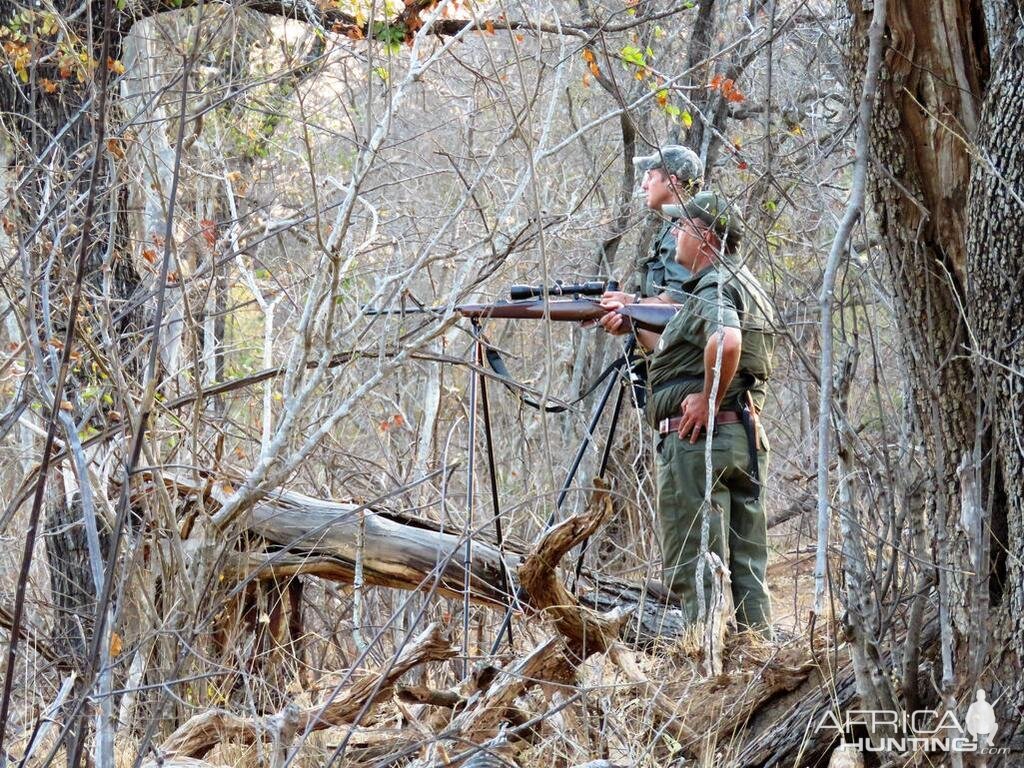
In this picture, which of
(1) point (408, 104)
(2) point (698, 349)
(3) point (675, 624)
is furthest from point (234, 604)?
(1) point (408, 104)

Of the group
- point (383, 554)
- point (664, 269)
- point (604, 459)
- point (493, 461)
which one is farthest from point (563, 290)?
point (383, 554)

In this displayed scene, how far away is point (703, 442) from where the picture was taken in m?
4.72

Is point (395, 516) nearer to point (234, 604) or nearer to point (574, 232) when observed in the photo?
point (234, 604)

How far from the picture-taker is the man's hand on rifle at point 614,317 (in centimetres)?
463

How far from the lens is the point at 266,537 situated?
182 inches

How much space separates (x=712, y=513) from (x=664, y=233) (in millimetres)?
1329

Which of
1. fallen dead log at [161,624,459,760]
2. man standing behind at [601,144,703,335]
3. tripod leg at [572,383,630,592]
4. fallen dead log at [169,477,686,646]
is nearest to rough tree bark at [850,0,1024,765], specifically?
tripod leg at [572,383,630,592]

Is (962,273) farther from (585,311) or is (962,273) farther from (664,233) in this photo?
(664,233)

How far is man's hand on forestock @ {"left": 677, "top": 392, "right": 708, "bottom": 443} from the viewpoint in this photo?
4.61 metres

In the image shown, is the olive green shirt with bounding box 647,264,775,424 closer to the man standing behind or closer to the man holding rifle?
the man holding rifle

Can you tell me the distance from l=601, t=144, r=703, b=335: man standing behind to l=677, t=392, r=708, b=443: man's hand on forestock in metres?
0.37

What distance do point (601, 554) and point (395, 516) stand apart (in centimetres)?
285

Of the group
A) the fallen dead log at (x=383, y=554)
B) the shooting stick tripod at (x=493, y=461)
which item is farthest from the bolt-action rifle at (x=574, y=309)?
the fallen dead log at (x=383, y=554)

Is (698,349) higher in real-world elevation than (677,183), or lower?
lower
